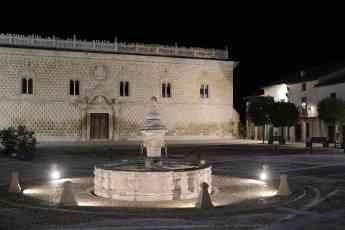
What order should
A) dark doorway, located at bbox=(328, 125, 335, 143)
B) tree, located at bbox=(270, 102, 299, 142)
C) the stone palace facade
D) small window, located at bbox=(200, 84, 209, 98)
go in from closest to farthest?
tree, located at bbox=(270, 102, 299, 142) < the stone palace facade < dark doorway, located at bbox=(328, 125, 335, 143) < small window, located at bbox=(200, 84, 209, 98)

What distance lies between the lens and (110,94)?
35.1 metres

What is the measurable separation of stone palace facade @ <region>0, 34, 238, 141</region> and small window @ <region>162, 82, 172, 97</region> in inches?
2.5

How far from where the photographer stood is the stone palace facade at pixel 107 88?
3275 cm

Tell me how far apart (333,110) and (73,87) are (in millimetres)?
18187

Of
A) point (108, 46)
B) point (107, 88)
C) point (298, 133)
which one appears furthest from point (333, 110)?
point (108, 46)

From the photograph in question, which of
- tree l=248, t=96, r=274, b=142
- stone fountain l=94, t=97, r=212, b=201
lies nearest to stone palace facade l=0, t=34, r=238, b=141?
tree l=248, t=96, r=274, b=142

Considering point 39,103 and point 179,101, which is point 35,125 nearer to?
point 39,103

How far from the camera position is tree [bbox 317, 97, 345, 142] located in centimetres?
3127

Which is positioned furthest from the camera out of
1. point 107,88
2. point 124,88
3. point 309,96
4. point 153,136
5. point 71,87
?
point 309,96

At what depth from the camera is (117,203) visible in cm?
970

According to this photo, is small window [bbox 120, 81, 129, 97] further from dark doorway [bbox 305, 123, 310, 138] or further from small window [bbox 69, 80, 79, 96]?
dark doorway [bbox 305, 123, 310, 138]

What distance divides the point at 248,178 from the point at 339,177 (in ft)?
8.79

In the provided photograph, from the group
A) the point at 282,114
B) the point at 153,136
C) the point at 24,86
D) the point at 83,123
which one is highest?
the point at 24,86

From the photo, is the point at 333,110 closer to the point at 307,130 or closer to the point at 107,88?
the point at 307,130
